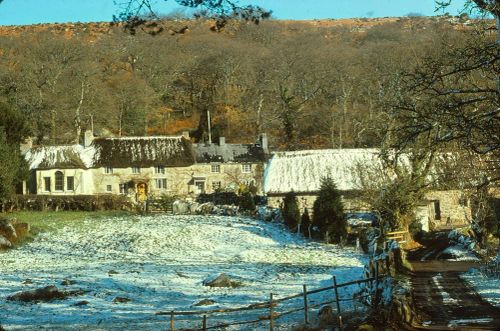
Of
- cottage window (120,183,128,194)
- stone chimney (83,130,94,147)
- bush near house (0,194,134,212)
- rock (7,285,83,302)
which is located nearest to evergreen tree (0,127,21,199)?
bush near house (0,194,134,212)

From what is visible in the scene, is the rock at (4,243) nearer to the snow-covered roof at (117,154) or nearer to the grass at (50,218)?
the grass at (50,218)

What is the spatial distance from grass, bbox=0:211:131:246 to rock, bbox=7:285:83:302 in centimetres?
1238

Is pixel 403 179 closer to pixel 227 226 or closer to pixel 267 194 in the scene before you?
pixel 227 226

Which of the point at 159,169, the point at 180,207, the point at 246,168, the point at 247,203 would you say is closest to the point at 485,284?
the point at 247,203

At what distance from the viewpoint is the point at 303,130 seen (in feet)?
236

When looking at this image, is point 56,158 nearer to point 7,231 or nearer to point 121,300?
point 7,231

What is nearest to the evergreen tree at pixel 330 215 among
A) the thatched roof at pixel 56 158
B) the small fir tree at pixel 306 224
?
the small fir tree at pixel 306 224

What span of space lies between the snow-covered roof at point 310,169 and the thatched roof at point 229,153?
6.54m

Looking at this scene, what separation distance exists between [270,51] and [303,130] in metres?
23.4

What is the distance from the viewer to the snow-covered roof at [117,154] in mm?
55719

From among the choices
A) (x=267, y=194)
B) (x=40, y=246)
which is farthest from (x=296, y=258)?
(x=267, y=194)

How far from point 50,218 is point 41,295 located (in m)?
20.3

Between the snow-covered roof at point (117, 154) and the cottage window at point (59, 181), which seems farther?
the snow-covered roof at point (117, 154)

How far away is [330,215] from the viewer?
34.9 meters
